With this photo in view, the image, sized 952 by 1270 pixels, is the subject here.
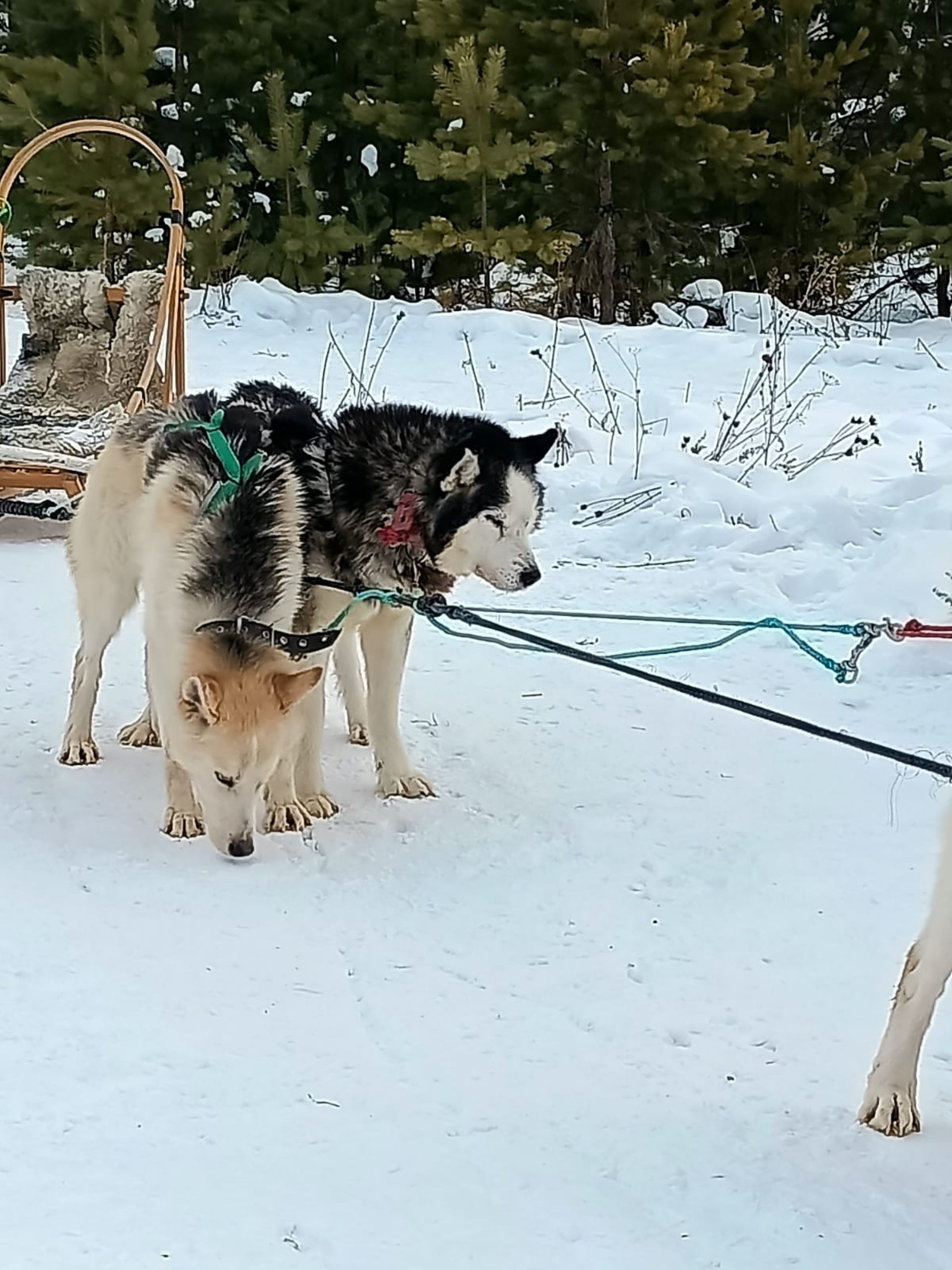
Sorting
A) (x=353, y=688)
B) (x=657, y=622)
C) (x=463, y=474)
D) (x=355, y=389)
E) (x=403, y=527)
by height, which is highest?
(x=355, y=389)

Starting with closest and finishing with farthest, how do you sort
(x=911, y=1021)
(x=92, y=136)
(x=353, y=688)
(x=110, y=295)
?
(x=911, y=1021), (x=353, y=688), (x=110, y=295), (x=92, y=136)

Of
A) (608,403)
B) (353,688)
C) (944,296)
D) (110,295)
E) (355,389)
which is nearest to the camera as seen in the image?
(353,688)

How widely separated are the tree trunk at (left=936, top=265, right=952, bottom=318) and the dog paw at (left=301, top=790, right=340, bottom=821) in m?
8.84

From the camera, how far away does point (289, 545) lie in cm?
314

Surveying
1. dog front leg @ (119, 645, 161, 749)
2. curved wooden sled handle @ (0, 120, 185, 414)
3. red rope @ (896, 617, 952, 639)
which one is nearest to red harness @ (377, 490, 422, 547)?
dog front leg @ (119, 645, 161, 749)

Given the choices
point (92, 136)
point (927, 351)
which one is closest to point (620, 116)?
point (927, 351)

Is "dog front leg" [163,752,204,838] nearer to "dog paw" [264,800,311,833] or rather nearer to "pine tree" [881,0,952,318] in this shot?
"dog paw" [264,800,311,833]

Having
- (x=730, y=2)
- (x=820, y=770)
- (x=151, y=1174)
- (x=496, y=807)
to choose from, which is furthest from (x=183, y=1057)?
(x=730, y=2)

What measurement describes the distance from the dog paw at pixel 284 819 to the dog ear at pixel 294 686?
1.22ft

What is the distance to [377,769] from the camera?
3459 millimetres

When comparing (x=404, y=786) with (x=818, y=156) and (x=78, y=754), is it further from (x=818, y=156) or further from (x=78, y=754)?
(x=818, y=156)

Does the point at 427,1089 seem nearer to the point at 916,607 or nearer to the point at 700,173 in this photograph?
the point at 916,607

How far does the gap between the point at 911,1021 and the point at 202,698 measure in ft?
5.06

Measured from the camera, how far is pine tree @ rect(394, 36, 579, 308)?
363 inches
